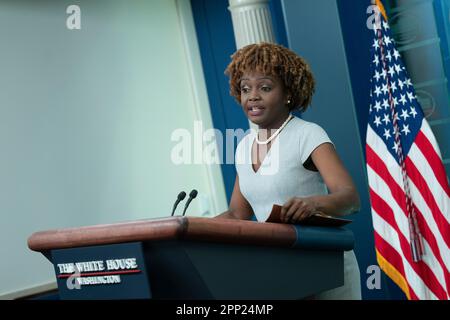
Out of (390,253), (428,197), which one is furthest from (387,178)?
(390,253)

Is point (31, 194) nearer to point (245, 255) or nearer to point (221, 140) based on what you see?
point (221, 140)

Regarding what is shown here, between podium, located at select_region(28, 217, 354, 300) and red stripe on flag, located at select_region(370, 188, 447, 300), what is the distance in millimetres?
2019

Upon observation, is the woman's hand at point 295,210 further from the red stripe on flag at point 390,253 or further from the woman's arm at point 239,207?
the red stripe on flag at point 390,253

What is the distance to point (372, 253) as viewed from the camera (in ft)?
13.6

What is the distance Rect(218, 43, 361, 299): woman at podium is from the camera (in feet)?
6.39

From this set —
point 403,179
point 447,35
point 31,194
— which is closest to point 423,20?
point 447,35

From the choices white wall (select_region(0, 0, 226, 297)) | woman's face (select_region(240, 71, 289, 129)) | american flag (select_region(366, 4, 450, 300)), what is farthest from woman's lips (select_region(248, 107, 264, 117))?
white wall (select_region(0, 0, 226, 297))

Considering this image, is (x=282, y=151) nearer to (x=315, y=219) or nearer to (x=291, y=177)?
(x=291, y=177)

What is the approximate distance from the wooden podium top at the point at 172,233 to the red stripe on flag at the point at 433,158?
2.10 metres

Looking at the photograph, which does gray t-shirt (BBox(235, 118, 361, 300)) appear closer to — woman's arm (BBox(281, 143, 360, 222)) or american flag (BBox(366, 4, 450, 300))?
woman's arm (BBox(281, 143, 360, 222))

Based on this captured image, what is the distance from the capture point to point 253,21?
14.0 ft

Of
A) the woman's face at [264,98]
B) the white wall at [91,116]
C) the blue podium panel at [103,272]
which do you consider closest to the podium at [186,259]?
the blue podium panel at [103,272]

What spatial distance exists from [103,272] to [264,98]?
2.57ft

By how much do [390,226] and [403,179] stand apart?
0.78 ft
